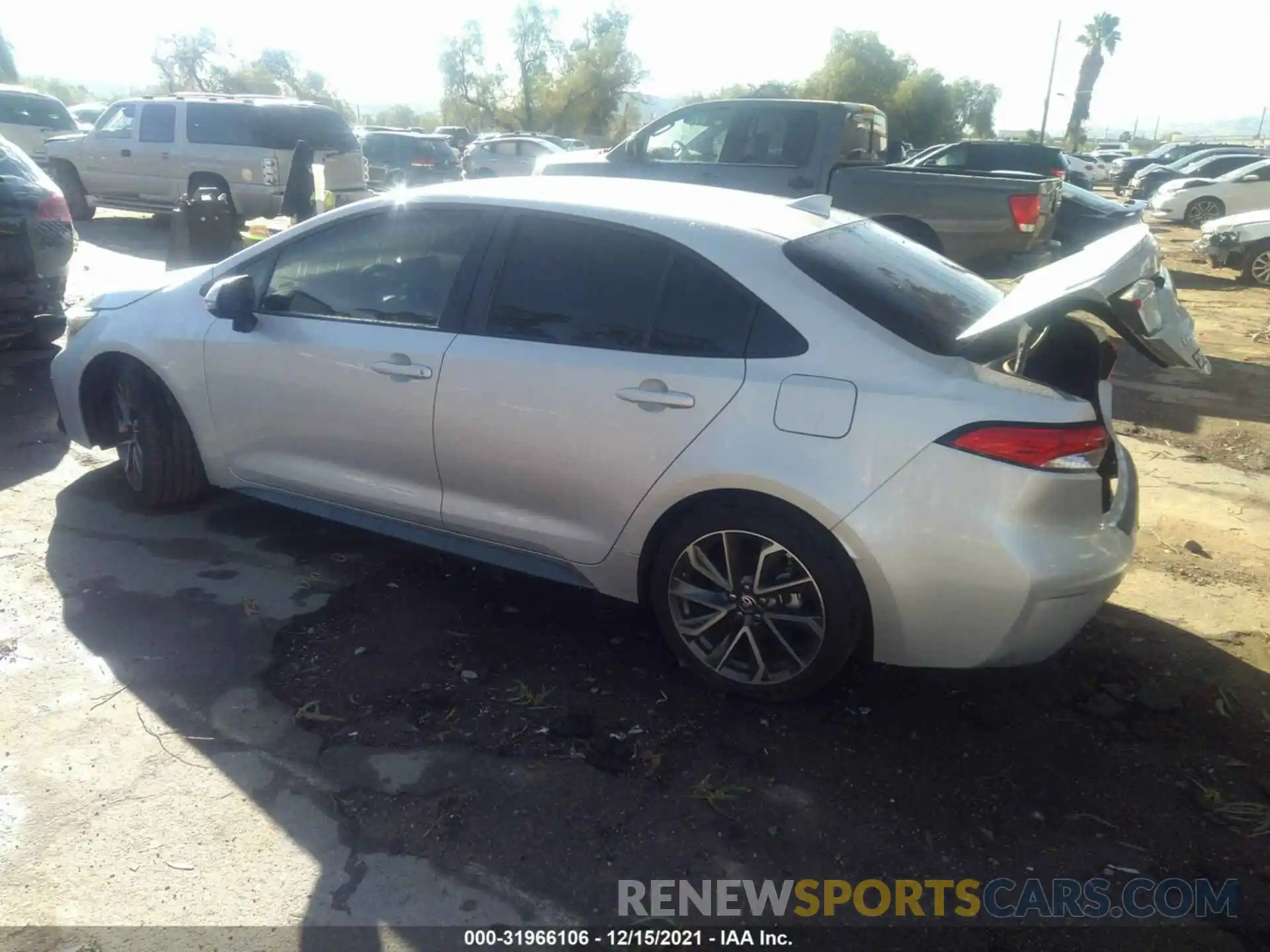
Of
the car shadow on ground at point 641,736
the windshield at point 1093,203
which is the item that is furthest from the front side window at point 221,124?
the windshield at point 1093,203

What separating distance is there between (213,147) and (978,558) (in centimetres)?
1398

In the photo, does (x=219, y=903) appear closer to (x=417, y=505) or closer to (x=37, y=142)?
(x=417, y=505)

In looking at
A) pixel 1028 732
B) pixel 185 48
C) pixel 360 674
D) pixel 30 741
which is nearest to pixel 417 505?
pixel 360 674

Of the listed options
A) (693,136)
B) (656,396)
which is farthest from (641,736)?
(693,136)

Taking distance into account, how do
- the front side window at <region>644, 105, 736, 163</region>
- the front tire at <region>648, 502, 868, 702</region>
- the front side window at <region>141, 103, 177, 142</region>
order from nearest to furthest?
the front tire at <region>648, 502, 868, 702</region> → the front side window at <region>644, 105, 736, 163</region> → the front side window at <region>141, 103, 177, 142</region>

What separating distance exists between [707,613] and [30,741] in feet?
7.35

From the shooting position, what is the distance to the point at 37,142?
17.1 m

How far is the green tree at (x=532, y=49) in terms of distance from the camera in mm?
60344

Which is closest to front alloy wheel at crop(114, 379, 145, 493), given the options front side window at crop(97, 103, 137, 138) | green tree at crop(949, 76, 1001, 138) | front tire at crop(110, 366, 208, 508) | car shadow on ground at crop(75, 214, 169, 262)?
front tire at crop(110, 366, 208, 508)

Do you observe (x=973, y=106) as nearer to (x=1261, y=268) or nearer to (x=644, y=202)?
(x=1261, y=268)

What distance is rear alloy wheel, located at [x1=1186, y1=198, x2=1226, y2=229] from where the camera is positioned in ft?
71.3

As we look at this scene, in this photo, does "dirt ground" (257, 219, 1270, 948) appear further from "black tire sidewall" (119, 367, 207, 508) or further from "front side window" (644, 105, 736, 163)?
"front side window" (644, 105, 736, 163)

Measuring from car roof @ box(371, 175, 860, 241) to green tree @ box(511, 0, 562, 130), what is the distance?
59632 mm

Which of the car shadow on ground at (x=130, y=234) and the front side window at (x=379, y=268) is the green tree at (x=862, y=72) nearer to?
the car shadow on ground at (x=130, y=234)
